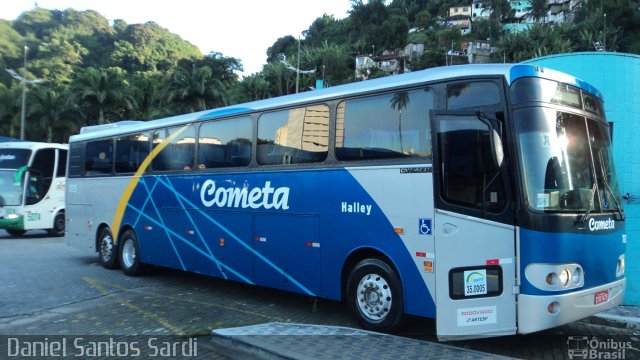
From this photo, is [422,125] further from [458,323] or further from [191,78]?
[191,78]

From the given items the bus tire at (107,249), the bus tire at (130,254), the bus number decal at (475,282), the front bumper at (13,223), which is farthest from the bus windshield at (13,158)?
the bus number decal at (475,282)

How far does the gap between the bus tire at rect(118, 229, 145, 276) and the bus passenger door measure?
7482 mm

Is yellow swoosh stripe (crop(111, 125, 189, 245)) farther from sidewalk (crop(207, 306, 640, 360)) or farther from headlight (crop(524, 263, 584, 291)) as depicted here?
headlight (crop(524, 263, 584, 291))

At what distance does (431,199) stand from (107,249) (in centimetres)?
884

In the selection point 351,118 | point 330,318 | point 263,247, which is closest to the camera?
point 351,118

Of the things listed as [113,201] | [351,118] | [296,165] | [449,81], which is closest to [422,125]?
[449,81]

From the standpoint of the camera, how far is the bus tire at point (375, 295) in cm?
606

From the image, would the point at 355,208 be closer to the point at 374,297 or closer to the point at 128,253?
the point at 374,297

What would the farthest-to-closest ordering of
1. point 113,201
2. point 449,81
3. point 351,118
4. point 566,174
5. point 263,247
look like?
point 113,201 < point 263,247 < point 351,118 < point 449,81 < point 566,174

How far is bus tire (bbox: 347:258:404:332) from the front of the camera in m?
6.06

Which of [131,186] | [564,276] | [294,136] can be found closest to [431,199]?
[564,276]

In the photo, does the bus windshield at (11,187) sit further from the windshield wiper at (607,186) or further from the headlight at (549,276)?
the windshield wiper at (607,186)

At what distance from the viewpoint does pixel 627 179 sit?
7.94 m

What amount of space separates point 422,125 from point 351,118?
1.16 m
